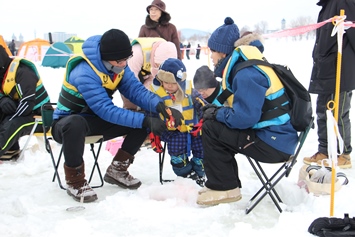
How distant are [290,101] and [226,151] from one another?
0.58 metres

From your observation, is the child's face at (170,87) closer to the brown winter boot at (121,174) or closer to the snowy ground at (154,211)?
A: the brown winter boot at (121,174)

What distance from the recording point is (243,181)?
3.74 meters

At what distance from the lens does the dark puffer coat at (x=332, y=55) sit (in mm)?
4035

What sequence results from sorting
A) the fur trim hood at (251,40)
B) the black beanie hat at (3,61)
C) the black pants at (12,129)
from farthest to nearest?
1. the black beanie hat at (3,61)
2. the black pants at (12,129)
3. the fur trim hood at (251,40)

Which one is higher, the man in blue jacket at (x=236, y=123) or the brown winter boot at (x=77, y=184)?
the man in blue jacket at (x=236, y=123)

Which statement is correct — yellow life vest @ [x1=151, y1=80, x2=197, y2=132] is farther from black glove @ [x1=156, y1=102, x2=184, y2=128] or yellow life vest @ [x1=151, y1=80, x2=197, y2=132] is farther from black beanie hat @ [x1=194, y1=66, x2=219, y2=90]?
black glove @ [x1=156, y1=102, x2=184, y2=128]

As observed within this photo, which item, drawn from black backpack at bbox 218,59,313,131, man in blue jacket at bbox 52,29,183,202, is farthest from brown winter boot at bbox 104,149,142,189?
black backpack at bbox 218,59,313,131

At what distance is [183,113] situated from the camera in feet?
12.6

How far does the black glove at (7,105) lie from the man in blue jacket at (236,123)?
226 centimetres

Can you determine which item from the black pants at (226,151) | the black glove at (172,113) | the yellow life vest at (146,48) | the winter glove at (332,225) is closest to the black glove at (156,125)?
the black glove at (172,113)

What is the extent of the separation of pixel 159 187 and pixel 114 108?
77 cm

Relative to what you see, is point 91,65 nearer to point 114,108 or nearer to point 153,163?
point 114,108

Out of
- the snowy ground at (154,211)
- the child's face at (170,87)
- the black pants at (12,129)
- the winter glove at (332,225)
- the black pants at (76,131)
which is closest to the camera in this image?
the winter glove at (332,225)

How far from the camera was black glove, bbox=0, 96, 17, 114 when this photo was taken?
427 cm
